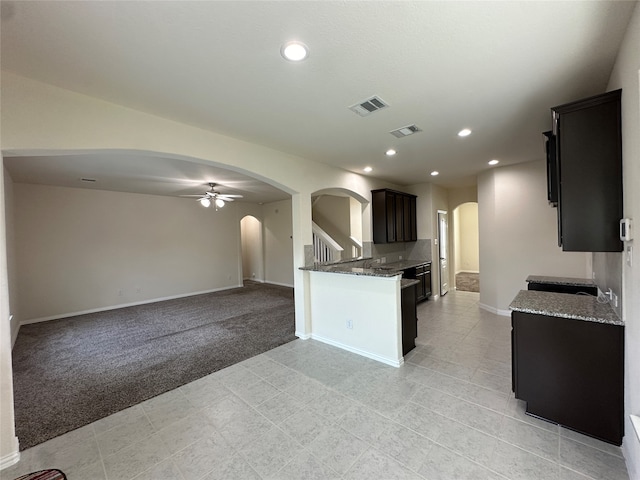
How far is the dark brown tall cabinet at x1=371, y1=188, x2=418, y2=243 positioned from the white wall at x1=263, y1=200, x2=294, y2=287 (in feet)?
11.8

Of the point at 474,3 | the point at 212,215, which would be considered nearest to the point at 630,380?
the point at 474,3

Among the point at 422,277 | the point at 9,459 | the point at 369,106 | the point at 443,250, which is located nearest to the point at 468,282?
the point at 443,250

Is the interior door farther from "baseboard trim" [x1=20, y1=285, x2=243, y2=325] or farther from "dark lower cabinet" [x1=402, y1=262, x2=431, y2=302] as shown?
"baseboard trim" [x1=20, y1=285, x2=243, y2=325]

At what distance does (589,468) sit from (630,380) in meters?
0.63

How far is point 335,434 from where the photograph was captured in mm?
2049

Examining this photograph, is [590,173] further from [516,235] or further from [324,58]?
[516,235]

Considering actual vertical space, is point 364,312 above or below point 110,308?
above

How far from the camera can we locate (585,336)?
6.40 ft

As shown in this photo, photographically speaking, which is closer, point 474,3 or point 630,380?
point 474,3

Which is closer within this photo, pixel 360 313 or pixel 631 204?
pixel 631 204

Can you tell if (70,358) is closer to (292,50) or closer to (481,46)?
(292,50)

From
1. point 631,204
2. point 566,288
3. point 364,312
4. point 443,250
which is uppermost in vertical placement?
point 631,204

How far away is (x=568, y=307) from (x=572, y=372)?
1.65ft

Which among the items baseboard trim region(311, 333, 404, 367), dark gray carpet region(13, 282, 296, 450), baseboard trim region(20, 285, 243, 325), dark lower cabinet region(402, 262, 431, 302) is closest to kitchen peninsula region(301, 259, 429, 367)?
baseboard trim region(311, 333, 404, 367)
